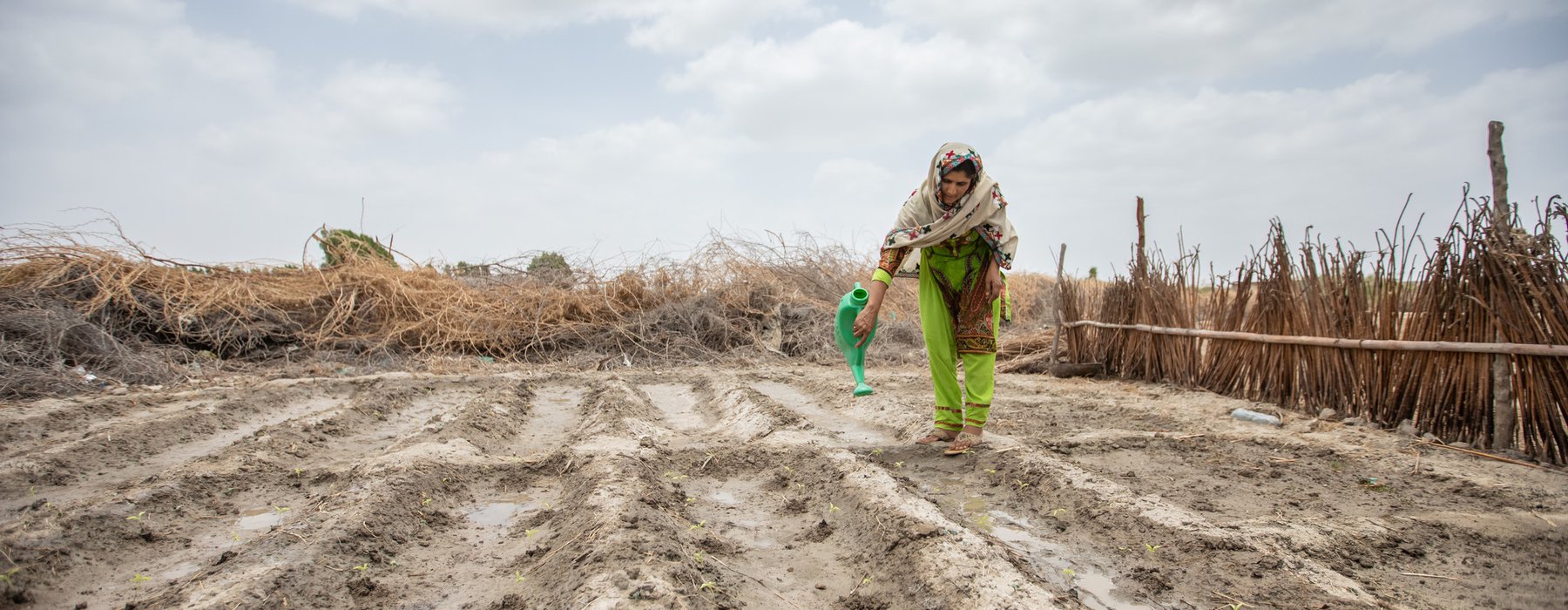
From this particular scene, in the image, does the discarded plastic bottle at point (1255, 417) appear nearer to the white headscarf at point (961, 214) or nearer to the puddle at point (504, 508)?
the white headscarf at point (961, 214)

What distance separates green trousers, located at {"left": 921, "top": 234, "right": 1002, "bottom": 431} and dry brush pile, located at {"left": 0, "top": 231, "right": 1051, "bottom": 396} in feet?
17.3

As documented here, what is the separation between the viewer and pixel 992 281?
361 cm

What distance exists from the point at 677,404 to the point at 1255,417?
3690 mm

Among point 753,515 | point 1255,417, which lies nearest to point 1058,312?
point 1255,417

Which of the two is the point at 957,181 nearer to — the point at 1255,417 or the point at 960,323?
the point at 960,323

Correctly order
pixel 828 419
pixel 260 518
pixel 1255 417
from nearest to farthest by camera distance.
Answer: pixel 260 518, pixel 1255 417, pixel 828 419

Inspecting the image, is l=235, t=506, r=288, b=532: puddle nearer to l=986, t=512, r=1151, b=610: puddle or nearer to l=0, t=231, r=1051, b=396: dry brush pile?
l=986, t=512, r=1151, b=610: puddle

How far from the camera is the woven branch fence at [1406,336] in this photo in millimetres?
3488

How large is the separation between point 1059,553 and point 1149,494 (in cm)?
75

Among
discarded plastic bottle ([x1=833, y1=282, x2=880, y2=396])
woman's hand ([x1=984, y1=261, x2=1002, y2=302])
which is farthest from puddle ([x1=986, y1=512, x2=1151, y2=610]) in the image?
discarded plastic bottle ([x1=833, y1=282, x2=880, y2=396])

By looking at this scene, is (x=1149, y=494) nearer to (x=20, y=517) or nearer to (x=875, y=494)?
(x=875, y=494)

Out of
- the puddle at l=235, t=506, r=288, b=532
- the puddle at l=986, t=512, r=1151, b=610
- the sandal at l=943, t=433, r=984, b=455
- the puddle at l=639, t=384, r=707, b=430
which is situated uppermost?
the sandal at l=943, t=433, r=984, b=455

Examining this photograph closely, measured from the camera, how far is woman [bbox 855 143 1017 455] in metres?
3.55

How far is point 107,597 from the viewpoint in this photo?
7.08 feet
